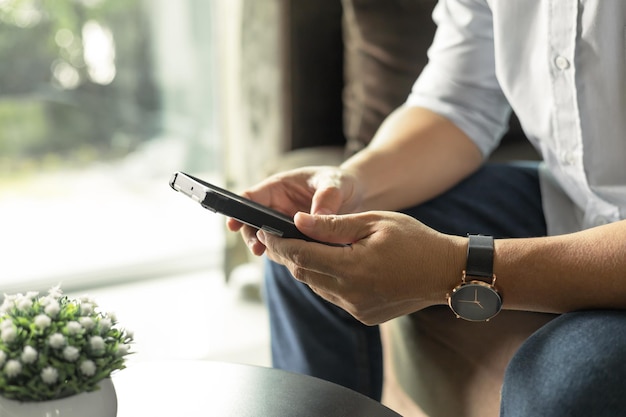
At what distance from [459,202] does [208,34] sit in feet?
4.71

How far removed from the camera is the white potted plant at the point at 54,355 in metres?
0.62

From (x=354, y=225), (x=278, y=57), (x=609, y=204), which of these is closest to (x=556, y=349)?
(x=354, y=225)

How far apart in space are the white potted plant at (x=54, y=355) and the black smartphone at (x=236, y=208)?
18cm

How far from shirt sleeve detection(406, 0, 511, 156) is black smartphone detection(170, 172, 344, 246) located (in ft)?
1.40

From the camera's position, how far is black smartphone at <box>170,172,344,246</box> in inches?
31.4

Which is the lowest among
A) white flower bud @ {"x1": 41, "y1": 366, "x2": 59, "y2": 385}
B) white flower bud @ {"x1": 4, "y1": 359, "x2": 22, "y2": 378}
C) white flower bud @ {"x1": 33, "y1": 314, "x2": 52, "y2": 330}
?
white flower bud @ {"x1": 41, "y1": 366, "x2": 59, "y2": 385}

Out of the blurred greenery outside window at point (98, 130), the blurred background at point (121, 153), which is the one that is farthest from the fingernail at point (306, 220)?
the blurred greenery outside window at point (98, 130)

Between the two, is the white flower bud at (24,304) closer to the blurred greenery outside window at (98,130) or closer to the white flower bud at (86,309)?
the white flower bud at (86,309)

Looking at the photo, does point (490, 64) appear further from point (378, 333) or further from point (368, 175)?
point (378, 333)

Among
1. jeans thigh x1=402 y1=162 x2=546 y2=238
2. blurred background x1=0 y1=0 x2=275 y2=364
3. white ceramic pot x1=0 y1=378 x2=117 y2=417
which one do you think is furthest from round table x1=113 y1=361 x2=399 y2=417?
blurred background x1=0 y1=0 x2=275 y2=364

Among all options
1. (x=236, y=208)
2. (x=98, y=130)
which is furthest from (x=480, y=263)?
(x=98, y=130)

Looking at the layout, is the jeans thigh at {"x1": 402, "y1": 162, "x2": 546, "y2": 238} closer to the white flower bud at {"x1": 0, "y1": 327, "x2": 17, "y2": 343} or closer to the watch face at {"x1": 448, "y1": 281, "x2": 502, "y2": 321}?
the watch face at {"x1": 448, "y1": 281, "x2": 502, "y2": 321}

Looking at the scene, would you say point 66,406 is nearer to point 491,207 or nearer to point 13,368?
point 13,368

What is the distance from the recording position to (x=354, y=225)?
0.83 metres
